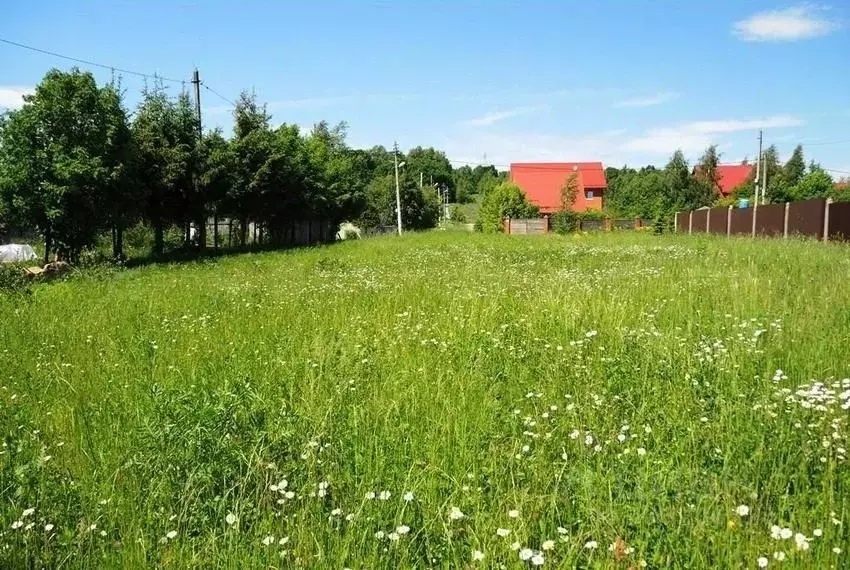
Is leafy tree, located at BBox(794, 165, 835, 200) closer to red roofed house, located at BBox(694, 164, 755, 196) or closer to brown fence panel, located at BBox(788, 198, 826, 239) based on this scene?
red roofed house, located at BBox(694, 164, 755, 196)

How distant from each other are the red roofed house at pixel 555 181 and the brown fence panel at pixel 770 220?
39.0 metres

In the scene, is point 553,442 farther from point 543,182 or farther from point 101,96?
point 543,182

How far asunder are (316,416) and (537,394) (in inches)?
56.6

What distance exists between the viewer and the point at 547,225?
157 ft

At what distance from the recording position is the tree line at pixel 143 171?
1659 cm

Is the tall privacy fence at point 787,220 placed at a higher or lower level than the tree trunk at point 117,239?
higher

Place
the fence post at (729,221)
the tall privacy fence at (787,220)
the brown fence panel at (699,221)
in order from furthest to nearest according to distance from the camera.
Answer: the brown fence panel at (699,221), the fence post at (729,221), the tall privacy fence at (787,220)

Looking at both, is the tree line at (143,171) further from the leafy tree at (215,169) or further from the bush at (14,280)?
the bush at (14,280)

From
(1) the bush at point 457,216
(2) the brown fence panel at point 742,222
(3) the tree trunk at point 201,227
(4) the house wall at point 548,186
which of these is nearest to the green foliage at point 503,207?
(4) the house wall at point 548,186

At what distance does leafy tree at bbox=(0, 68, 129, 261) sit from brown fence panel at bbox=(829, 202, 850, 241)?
2312 centimetres

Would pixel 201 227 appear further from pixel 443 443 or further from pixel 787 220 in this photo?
pixel 443 443

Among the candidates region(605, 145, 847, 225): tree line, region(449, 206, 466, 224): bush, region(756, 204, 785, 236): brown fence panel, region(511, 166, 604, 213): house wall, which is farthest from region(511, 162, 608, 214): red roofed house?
region(756, 204, 785, 236): brown fence panel

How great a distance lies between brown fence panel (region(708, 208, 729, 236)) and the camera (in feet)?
101

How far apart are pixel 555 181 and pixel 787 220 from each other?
44.9 m
